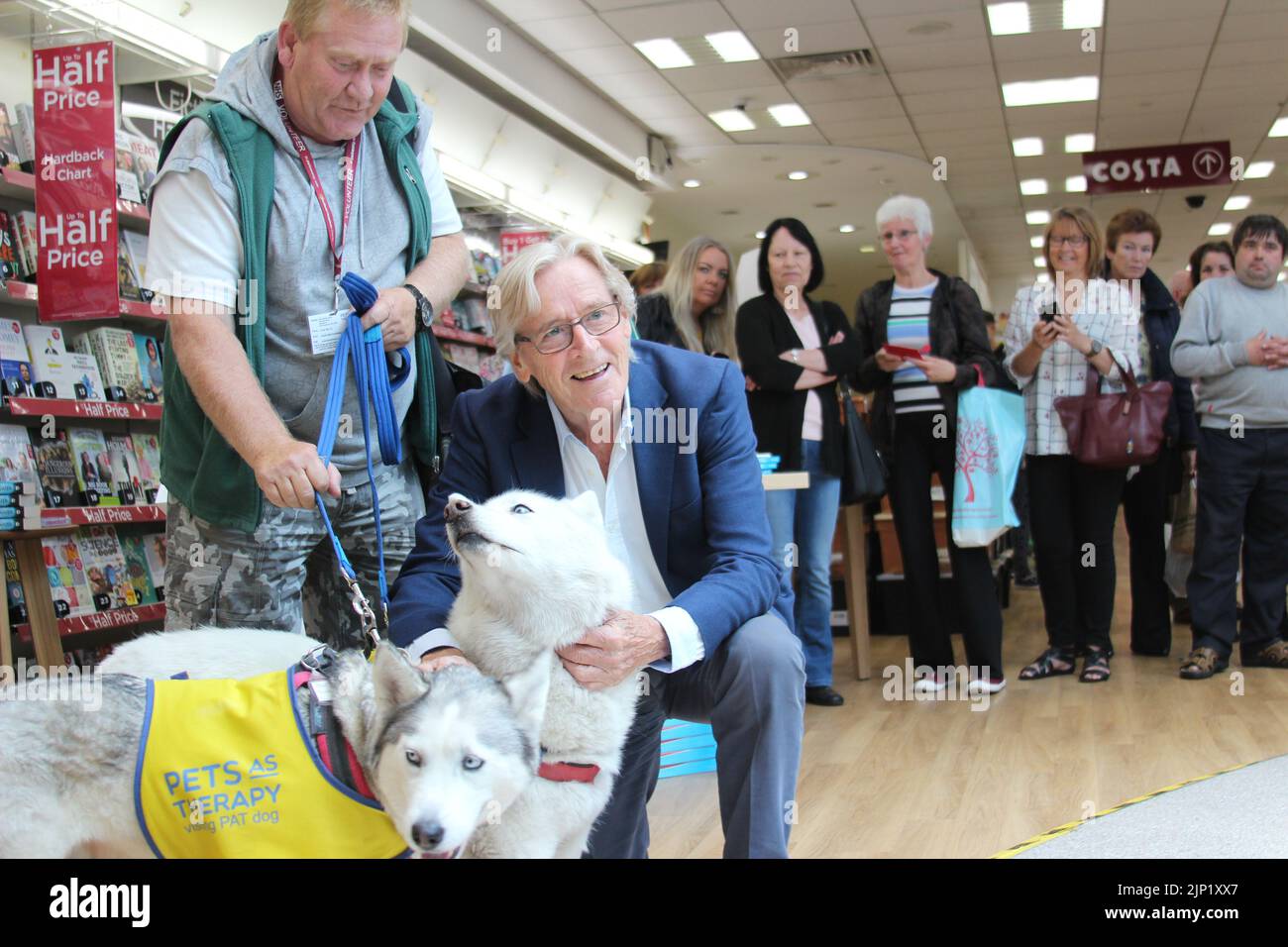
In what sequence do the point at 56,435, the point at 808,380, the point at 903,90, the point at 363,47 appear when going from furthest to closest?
1. the point at 903,90
2. the point at 808,380
3. the point at 56,435
4. the point at 363,47

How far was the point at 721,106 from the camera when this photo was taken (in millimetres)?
9656

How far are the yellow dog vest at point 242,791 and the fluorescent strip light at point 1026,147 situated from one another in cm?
1111

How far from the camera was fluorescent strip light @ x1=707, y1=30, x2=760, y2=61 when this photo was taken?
26.1 feet

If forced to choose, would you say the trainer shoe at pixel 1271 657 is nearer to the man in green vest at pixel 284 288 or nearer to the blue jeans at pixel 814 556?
the blue jeans at pixel 814 556

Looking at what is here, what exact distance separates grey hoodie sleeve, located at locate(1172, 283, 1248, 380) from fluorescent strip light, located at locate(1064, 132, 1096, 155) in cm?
699

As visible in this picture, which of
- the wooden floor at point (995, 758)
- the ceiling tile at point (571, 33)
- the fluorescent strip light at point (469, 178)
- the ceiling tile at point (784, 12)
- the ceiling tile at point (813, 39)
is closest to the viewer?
the wooden floor at point (995, 758)

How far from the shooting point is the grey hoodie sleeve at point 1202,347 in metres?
4.47

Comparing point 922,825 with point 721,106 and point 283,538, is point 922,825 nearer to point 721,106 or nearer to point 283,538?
point 283,538

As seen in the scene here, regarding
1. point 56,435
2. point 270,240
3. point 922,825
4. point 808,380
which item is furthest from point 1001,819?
point 56,435

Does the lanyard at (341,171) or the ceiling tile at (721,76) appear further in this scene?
the ceiling tile at (721,76)

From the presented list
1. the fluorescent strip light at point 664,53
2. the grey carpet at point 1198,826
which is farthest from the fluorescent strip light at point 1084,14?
the grey carpet at point 1198,826

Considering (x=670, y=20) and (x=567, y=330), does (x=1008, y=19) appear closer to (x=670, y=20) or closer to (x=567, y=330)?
(x=670, y=20)

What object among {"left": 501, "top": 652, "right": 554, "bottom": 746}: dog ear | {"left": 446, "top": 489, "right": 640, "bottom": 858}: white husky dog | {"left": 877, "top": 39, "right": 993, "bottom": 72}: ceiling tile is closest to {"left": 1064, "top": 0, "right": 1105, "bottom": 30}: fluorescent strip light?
{"left": 877, "top": 39, "right": 993, "bottom": 72}: ceiling tile

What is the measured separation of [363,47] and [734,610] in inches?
37.0
